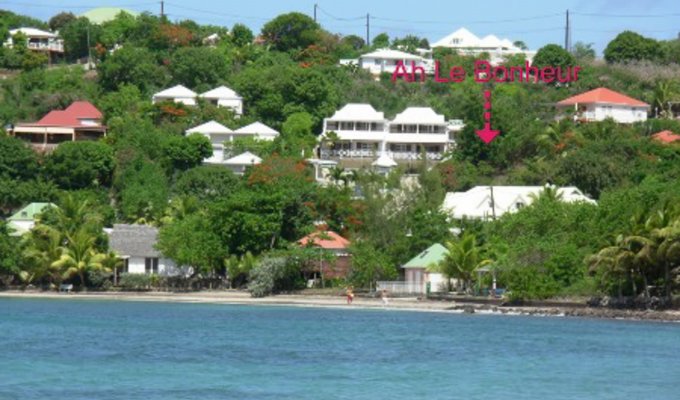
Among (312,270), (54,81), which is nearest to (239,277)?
(312,270)

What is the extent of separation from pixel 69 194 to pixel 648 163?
2978cm

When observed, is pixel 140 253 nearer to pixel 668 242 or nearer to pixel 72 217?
pixel 72 217

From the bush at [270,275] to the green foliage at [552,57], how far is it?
149 feet

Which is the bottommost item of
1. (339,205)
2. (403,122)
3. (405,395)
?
(405,395)

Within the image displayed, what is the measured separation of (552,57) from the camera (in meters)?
114

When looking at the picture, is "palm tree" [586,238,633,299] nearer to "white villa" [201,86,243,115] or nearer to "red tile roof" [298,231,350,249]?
"red tile roof" [298,231,350,249]

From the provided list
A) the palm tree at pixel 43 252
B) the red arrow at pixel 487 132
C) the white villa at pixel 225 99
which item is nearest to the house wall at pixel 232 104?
the white villa at pixel 225 99

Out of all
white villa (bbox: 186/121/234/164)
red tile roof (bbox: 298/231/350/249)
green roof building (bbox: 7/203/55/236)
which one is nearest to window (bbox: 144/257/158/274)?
green roof building (bbox: 7/203/55/236)

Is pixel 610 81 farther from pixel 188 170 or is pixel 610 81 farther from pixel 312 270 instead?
pixel 312 270

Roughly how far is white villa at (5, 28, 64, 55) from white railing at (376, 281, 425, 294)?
185ft

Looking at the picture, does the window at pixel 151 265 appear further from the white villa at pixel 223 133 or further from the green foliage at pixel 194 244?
the white villa at pixel 223 133

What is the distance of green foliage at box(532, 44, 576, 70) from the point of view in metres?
114

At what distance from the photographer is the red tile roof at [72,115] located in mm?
97875

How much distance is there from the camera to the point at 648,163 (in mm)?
86188
